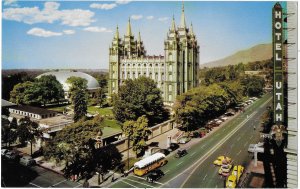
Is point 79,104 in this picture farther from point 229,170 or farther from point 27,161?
point 229,170

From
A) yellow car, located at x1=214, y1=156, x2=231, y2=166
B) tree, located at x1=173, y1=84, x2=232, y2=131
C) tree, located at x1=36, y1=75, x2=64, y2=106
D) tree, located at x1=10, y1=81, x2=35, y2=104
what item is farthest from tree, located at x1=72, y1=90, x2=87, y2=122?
yellow car, located at x1=214, y1=156, x2=231, y2=166

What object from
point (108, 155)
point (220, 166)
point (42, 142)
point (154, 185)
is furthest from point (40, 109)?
point (220, 166)

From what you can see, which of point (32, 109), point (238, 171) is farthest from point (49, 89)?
point (238, 171)

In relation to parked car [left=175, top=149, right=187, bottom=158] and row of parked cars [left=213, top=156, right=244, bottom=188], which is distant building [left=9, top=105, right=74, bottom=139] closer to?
parked car [left=175, top=149, right=187, bottom=158]

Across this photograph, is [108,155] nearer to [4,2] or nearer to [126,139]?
[126,139]

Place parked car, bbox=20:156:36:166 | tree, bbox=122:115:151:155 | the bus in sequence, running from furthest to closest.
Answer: tree, bbox=122:115:151:155 < parked car, bbox=20:156:36:166 < the bus

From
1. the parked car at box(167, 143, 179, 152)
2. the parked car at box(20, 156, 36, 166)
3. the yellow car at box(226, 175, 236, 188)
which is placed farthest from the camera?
the parked car at box(167, 143, 179, 152)
